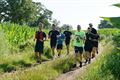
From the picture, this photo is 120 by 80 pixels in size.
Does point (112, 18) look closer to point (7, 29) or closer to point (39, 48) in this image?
point (39, 48)

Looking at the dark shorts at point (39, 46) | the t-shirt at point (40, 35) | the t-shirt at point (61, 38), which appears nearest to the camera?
the t-shirt at point (40, 35)

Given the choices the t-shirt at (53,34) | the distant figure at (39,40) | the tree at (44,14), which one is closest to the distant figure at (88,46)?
the distant figure at (39,40)

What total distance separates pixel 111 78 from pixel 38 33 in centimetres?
881

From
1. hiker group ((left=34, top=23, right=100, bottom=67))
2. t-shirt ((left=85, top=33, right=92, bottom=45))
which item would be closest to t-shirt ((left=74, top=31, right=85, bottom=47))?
hiker group ((left=34, top=23, right=100, bottom=67))

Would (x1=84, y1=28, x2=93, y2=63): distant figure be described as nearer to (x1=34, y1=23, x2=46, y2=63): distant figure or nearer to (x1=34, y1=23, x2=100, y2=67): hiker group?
(x1=34, y1=23, x2=100, y2=67): hiker group

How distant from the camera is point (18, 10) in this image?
239 feet

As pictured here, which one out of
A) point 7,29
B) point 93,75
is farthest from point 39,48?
point 7,29

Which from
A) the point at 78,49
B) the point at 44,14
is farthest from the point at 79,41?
the point at 44,14

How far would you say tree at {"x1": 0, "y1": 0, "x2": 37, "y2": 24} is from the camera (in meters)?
73.2

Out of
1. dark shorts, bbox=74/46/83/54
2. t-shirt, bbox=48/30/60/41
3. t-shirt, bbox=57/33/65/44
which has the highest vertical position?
t-shirt, bbox=48/30/60/41

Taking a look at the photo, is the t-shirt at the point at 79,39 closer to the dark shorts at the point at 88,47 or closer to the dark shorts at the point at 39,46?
the dark shorts at the point at 88,47

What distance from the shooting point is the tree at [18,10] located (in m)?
73.2

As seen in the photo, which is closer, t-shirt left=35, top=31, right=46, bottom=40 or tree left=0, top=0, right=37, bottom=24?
t-shirt left=35, top=31, right=46, bottom=40

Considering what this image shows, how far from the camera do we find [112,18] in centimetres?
180
